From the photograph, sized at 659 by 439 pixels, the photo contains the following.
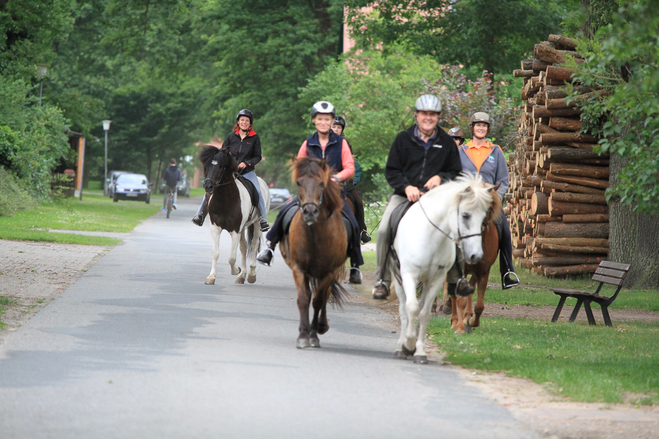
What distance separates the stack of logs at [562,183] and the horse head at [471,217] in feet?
30.4

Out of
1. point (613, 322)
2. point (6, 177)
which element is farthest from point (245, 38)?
point (613, 322)

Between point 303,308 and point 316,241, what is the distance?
0.66 m

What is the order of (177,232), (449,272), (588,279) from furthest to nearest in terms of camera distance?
(177,232), (588,279), (449,272)

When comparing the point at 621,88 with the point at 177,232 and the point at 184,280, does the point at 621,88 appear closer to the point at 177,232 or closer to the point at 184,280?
the point at 184,280

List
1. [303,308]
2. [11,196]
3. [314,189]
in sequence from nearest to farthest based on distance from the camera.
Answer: [314,189]
[303,308]
[11,196]

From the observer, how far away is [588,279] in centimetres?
1666

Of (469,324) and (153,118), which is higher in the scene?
(153,118)

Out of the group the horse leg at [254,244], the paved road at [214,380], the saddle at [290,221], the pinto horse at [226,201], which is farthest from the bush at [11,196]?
the saddle at [290,221]

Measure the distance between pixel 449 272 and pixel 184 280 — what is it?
6.27 meters

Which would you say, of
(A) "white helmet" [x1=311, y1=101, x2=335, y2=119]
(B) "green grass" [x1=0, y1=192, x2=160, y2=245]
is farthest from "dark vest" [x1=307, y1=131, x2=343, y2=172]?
(B) "green grass" [x1=0, y1=192, x2=160, y2=245]

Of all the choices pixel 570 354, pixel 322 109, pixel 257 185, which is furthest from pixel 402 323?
pixel 257 185

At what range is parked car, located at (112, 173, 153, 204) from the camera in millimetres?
49406

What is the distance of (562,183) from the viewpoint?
1666cm

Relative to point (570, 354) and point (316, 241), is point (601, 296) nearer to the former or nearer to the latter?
point (570, 354)
